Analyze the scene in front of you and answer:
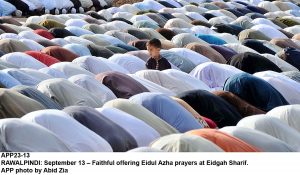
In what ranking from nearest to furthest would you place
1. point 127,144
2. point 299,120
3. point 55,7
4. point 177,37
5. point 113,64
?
point 127,144
point 299,120
point 113,64
point 177,37
point 55,7

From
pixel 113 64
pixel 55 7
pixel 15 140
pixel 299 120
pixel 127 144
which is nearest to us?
pixel 15 140

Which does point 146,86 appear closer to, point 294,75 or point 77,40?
point 294,75

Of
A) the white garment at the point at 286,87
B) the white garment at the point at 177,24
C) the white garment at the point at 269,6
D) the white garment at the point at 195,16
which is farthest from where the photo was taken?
the white garment at the point at 269,6

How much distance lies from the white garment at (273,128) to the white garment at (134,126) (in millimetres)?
938

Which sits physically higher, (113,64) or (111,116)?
(111,116)

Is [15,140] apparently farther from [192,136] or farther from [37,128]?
[192,136]

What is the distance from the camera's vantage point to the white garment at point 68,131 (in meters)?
7.79

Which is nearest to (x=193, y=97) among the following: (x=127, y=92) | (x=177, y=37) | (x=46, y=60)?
(x=127, y=92)

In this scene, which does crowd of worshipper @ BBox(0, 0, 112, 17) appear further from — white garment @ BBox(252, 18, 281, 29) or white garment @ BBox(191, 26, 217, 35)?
white garment @ BBox(252, 18, 281, 29)

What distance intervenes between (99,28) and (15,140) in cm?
972

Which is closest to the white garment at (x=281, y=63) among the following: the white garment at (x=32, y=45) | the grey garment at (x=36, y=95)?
the white garment at (x=32, y=45)

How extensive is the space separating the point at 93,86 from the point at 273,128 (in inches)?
110

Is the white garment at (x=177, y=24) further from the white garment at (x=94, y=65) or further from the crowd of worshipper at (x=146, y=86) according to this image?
the white garment at (x=94, y=65)

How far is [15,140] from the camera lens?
7109 mm
